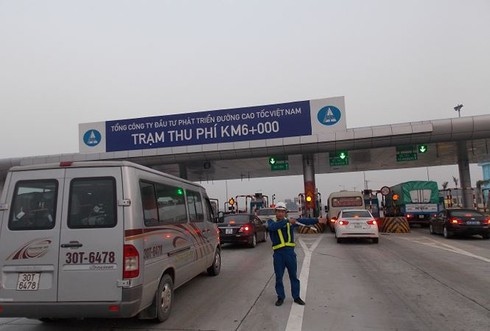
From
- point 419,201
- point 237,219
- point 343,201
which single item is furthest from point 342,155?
point 237,219

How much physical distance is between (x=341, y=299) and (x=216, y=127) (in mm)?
18175

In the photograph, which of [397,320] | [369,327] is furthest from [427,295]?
[369,327]

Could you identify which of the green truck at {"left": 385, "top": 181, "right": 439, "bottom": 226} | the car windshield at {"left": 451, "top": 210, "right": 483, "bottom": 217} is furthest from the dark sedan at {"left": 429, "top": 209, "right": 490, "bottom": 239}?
the green truck at {"left": 385, "top": 181, "right": 439, "bottom": 226}

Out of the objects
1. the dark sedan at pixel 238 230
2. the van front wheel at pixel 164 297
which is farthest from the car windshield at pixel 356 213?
the van front wheel at pixel 164 297

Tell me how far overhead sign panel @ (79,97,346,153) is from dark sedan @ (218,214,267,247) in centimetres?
787

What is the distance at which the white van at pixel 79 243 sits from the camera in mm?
5387

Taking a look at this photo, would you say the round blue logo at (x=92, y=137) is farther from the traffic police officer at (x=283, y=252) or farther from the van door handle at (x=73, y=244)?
the van door handle at (x=73, y=244)

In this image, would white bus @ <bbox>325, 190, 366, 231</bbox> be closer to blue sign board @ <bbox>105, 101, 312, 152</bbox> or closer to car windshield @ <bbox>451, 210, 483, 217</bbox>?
blue sign board @ <bbox>105, 101, 312, 152</bbox>

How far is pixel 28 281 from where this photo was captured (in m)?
5.50

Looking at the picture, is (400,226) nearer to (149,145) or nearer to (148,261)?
(149,145)

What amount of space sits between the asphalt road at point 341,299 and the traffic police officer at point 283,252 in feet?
0.87

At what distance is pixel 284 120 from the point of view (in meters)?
24.1

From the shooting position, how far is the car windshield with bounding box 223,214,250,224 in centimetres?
1709

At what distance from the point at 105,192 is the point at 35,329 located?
2362mm
